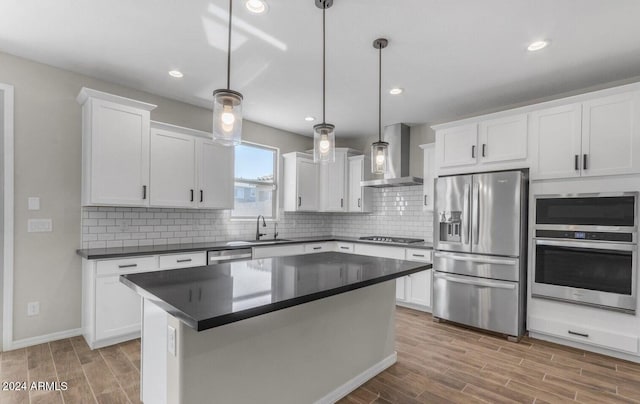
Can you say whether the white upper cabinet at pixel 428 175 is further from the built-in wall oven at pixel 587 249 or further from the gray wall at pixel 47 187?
the gray wall at pixel 47 187

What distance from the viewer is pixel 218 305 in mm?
Result: 1291

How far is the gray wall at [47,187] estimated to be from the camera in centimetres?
295

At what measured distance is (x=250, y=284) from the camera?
66.3 inches

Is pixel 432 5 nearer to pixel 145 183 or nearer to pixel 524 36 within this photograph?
pixel 524 36

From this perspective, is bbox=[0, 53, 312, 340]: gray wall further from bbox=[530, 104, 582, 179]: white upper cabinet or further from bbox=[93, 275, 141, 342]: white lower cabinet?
bbox=[530, 104, 582, 179]: white upper cabinet

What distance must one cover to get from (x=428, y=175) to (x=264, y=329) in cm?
→ 347

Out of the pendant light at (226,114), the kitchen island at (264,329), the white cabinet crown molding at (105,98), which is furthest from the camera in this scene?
the white cabinet crown molding at (105,98)

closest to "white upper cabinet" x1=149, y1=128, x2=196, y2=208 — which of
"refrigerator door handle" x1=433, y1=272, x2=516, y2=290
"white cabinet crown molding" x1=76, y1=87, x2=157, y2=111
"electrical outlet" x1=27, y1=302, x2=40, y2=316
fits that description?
"white cabinet crown molding" x1=76, y1=87, x2=157, y2=111

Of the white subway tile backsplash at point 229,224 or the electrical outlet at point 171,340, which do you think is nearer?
the electrical outlet at point 171,340

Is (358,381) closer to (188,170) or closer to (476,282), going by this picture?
(476,282)

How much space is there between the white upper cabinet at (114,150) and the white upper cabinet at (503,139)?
147 inches

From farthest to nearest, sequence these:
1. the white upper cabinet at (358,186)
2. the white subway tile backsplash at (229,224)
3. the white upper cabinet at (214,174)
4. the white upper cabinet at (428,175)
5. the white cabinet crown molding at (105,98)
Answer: the white upper cabinet at (358,186), the white upper cabinet at (428,175), the white upper cabinet at (214,174), the white subway tile backsplash at (229,224), the white cabinet crown molding at (105,98)

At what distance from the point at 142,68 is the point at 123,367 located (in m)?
2.76

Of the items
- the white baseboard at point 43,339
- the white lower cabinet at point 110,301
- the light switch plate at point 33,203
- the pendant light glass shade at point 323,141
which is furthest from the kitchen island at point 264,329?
the light switch plate at point 33,203
